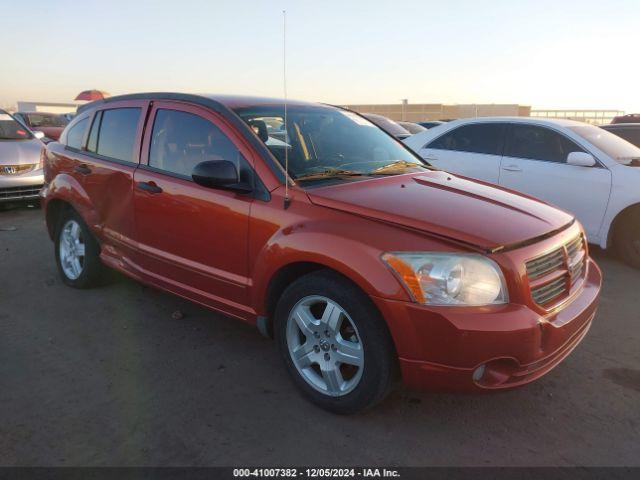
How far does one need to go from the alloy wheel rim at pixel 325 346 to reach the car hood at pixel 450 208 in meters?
0.56

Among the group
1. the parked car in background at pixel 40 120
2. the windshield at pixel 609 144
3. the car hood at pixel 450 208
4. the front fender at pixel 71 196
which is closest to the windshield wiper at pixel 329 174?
the car hood at pixel 450 208

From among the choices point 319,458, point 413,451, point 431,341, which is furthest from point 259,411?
point 431,341

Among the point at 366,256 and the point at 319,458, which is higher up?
the point at 366,256

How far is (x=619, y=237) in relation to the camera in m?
5.73

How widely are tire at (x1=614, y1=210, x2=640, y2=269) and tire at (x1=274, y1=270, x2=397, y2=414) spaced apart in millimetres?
4194

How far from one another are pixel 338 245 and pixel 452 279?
584 millimetres

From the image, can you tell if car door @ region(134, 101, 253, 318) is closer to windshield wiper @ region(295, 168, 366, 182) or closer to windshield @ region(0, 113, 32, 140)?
windshield wiper @ region(295, 168, 366, 182)

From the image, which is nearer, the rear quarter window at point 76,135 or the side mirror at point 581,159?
the rear quarter window at point 76,135

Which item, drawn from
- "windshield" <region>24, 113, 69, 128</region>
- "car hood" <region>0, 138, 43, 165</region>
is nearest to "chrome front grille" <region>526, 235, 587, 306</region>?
"car hood" <region>0, 138, 43, 165</region>

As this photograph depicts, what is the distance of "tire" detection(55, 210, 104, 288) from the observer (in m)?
4.53

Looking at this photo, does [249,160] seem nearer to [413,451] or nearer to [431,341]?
[431,341]

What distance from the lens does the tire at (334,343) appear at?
2.58 meters

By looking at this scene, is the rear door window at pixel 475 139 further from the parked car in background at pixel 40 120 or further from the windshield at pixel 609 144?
the parked car in background at pixel 40 120

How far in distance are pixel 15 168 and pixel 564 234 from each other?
828cm
